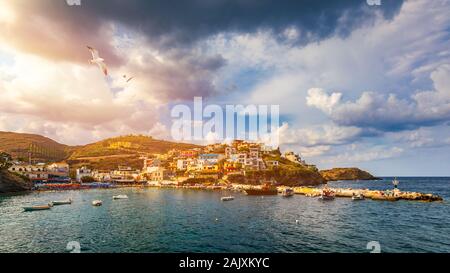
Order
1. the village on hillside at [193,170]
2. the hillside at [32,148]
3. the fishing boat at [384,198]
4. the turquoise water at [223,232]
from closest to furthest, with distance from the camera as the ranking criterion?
1. the turquoise water at [223,232]
2. the fishing boat at [384,198]
3. the village on hillside at [193,170]
4. the hillside at [32,148]

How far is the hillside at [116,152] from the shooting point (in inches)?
5595

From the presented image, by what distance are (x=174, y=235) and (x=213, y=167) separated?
77781 millimetres

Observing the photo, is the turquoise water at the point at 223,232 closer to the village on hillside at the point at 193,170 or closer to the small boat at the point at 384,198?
the small boat at the point at 384,198

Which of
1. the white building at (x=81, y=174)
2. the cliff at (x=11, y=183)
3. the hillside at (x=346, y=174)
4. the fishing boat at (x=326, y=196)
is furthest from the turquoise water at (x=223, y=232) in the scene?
the hillside at (x=346, y=174)

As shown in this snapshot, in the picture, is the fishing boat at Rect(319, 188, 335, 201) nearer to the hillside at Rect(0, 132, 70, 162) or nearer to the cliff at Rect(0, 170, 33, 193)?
the cliff at Rect(0, 170, 33, 193)

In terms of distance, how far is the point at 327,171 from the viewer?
597 ft

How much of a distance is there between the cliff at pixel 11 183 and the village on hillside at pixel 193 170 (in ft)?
34.4

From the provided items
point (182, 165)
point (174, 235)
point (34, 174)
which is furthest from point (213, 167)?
point (174, 235)

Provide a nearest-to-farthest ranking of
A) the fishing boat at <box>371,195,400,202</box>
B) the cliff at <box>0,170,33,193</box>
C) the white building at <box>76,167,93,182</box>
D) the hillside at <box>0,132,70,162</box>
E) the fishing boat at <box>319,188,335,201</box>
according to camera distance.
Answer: the fishing boat at <box>371,195,400,202</box>
the fishing boat at <box>319,188,335,201</box>
the cliff at <box>0,170,33,193</box>
the white building at <box>76,167,93,182</box>
the hillside at <box>0,132,70,162</box>

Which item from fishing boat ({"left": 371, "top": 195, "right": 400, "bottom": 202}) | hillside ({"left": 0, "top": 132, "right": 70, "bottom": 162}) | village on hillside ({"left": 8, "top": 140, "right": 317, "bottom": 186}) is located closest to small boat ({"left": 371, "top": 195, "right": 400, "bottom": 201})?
fishing boat ({"left": 371, "top": 195, "right": 400, "bottom": 202})

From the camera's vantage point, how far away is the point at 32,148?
141000 millimetres

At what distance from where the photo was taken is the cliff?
66.7 meters

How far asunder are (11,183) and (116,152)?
9528cm

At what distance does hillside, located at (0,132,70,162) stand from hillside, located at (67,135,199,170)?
24.9 feet
